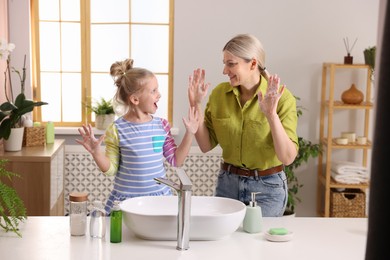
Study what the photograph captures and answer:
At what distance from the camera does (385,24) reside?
0.54m

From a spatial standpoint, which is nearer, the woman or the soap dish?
the soap dish

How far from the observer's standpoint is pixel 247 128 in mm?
2500

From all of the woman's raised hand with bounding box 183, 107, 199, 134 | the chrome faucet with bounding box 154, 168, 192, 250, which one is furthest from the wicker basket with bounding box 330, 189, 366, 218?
the chrome faucet with bounding box 154, 168, 192, 250

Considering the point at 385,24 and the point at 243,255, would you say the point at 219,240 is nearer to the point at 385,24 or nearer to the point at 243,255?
the point at 243,255

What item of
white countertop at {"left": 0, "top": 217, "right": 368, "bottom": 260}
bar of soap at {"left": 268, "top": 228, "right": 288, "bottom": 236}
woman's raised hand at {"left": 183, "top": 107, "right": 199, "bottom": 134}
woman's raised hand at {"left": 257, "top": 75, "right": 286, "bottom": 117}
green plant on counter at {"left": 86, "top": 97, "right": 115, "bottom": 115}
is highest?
woman's raised hand at {"left": 257, "top": 75, "right": 286, "bottom": 117}

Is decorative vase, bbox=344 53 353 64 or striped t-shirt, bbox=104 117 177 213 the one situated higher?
decorative vase, bbox=344 53 353 64

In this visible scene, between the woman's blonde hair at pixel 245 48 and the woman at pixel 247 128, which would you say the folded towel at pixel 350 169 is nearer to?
the woman at pixel 247 128

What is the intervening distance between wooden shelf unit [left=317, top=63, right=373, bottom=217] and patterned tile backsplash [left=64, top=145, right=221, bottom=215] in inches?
31.9

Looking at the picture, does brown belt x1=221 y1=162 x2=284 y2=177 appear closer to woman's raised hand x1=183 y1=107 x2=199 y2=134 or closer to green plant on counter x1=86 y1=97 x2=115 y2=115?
woman's raised hand x1=183 y1=107 x2=199 y2=134

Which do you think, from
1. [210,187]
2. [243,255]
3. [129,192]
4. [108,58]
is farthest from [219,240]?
[108,58]

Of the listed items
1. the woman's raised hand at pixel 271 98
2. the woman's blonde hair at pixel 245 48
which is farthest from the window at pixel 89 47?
the woman's raised hand at pixel 271 98

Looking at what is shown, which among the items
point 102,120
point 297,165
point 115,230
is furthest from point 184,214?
point 102,120

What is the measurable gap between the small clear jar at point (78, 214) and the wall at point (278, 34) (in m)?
2.61

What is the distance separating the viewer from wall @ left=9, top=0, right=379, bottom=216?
4555 mm
